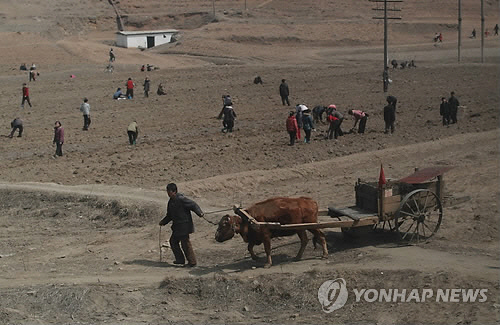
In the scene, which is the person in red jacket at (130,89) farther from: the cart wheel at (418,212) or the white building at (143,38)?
the white building at (143,38)

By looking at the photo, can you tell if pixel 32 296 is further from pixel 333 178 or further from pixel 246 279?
pixel 333 178

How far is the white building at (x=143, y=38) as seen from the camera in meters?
68.4

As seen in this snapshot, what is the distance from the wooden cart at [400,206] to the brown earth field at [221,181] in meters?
0.35

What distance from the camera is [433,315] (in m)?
12.0

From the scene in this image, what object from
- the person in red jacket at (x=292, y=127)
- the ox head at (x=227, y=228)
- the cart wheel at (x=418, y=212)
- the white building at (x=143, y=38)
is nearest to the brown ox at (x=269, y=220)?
the ox head at (x=227, y=228)

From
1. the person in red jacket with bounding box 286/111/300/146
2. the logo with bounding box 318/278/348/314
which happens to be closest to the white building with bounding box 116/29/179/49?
the person in red jacket with bounding box 286/111/300/146

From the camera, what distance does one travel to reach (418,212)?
15141 millimetres

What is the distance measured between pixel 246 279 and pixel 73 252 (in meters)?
4.28

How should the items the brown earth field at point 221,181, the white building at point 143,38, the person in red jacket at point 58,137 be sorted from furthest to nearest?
the white building at point 143,38 → the person in red jacket at point 58,137 → the brown earth field at point 221,181

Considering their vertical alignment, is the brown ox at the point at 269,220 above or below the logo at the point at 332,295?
above

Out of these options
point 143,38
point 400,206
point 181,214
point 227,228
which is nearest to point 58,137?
point 181,214

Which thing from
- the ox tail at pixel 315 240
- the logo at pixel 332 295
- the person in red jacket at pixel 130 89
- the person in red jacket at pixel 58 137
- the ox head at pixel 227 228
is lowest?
the logo at pixel 332 295

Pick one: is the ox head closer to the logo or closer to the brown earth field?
the brown earth field

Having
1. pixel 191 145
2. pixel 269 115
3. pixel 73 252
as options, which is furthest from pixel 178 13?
pixel 73 252
